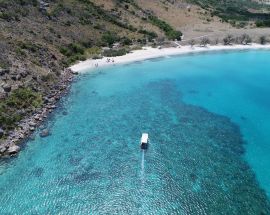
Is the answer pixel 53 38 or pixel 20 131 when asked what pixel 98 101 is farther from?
pixel 53 38

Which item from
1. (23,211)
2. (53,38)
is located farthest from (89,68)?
(23,211)

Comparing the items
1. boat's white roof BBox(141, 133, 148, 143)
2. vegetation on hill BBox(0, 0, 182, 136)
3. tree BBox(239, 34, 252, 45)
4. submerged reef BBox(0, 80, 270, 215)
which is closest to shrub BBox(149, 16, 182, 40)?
vegetation on hill BBox(0, 0, 182, 136)

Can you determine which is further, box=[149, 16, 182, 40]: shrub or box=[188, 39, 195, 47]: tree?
box=[149, 16, 182, 40]: shrub

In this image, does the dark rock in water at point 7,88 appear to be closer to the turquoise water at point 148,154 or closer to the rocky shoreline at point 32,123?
the rocky shoreline at point 32,123

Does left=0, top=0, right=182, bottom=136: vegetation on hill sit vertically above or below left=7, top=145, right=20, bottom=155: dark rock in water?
above

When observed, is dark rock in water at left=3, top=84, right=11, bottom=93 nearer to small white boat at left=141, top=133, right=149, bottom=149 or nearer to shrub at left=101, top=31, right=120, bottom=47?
small white boat at left=141, top=133, right=149, bottom=149

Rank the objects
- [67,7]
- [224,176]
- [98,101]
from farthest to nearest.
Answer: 1. [67,7]
2. [98,101]
3. [224,176]
